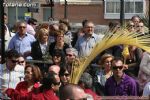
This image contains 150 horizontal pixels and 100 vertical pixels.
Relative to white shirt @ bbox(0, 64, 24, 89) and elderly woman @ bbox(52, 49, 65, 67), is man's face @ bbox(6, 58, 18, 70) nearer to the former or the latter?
white shirt @ bbox(0, 64, 24, 89)

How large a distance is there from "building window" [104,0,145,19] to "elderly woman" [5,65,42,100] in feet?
143

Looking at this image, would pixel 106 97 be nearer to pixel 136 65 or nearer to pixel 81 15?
pixel 136 65

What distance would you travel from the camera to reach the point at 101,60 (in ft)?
33.0

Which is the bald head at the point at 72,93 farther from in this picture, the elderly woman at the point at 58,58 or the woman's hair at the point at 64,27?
the woman's hair at the point at 64,27

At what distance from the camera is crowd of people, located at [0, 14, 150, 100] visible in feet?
27.1

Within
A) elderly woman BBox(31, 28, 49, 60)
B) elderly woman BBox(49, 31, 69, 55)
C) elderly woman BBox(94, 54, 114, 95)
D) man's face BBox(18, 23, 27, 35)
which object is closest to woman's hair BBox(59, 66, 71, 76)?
elderly woman BBox(94, 54, 114, 95)

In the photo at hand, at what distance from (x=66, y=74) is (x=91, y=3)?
Result: 44.4 metres

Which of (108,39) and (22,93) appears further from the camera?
(108,39)

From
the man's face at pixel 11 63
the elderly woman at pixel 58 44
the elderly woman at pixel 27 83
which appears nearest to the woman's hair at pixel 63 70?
the elderly woman at pixel 27 83

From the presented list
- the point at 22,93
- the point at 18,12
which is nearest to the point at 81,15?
the point at 18,12

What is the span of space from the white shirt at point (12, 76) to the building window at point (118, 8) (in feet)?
141

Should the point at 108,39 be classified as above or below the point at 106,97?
above

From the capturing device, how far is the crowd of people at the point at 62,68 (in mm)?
8258

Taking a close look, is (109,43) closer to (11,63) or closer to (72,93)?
(11,63)
